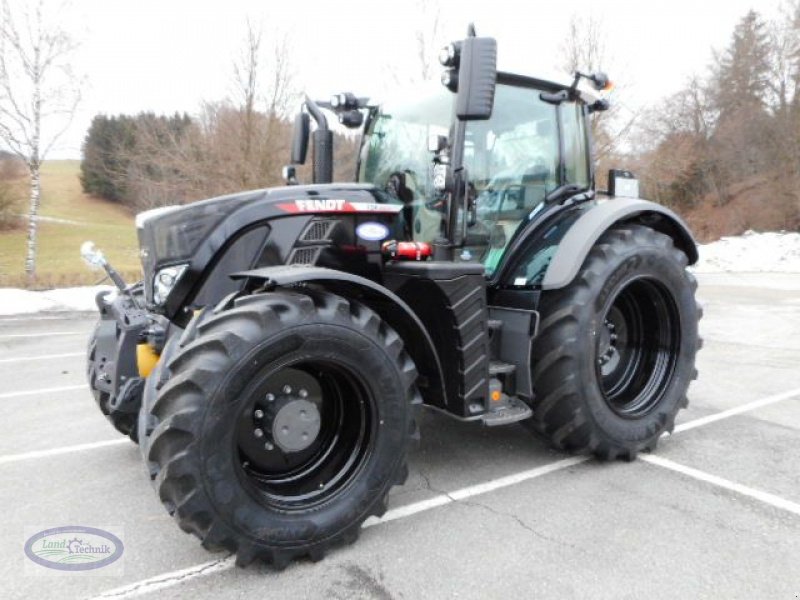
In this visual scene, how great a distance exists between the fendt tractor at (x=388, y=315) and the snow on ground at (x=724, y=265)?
919 cm

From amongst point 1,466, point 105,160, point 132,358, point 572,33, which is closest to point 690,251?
point 132,358

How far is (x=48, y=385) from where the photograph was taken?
6086 mm

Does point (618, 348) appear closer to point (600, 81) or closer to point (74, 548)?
point (600, 81)

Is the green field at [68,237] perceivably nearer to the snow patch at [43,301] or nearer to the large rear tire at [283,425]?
the snow patch at [43,301]

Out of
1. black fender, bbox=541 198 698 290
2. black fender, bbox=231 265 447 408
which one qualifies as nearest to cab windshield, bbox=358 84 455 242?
black fender, bbox=231 265 447 408

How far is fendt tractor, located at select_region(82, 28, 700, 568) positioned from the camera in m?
2.53

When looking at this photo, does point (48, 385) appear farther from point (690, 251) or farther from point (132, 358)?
point (690, 251)

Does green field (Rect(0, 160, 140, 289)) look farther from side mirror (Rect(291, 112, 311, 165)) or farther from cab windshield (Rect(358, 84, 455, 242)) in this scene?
cab windshield (Rect(358, 84, 455, 242))

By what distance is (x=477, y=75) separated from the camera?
2.87m

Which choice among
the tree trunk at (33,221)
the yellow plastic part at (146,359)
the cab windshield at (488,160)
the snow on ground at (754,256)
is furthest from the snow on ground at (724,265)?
the cab windshield at (488,160)

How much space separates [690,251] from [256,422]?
11.4 feet

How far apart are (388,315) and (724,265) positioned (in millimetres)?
21576

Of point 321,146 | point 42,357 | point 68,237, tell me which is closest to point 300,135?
point 321,146

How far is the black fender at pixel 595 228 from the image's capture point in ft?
11.7
